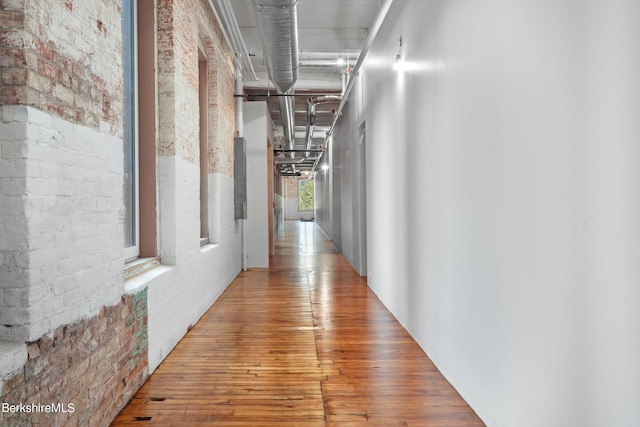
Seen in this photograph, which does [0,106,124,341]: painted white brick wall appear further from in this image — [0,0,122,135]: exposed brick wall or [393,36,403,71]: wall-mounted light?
[393,36,403,71]: wall-mounted light

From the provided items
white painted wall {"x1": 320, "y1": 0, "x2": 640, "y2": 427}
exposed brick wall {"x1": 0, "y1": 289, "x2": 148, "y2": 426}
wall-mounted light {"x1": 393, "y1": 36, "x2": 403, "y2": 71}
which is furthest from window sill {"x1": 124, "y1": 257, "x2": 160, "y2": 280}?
wall-mounted light {"x1": 393, "y1": 36, "x2": 403, "y2": 71}

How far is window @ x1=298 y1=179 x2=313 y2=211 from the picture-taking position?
31.6 metres

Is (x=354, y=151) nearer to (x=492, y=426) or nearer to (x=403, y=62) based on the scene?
(x=403, y=62)

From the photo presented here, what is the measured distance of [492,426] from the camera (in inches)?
88.6

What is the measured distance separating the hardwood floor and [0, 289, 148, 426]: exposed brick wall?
0.19 m

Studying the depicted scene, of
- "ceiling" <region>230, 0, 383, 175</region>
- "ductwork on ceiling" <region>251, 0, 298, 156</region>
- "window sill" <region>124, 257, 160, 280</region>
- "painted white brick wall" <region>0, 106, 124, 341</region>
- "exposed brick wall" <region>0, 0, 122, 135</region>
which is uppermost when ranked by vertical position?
"ceiling" <region>230, 0, 383, 175</region>

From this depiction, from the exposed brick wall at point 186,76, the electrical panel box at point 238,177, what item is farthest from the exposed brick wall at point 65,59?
the electrical panel box at point 238,177

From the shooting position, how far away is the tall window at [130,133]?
3295mm

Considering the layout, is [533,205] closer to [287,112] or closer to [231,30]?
[231,30]

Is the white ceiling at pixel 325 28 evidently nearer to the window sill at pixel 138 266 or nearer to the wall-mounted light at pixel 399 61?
the wall-mounted light at pixel 399 61

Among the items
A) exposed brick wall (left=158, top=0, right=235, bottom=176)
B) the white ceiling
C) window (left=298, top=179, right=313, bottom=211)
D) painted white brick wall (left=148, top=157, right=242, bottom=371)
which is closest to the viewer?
painted white brick wall (left=148, top=157, right=242, bottom=371)

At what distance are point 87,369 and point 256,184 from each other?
20.6ft

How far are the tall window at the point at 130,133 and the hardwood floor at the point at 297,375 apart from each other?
1141 mm

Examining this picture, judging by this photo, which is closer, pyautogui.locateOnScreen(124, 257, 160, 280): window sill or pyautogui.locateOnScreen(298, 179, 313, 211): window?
pyautogui.locateOnScreen(124, 257, 160, 280): window sill
